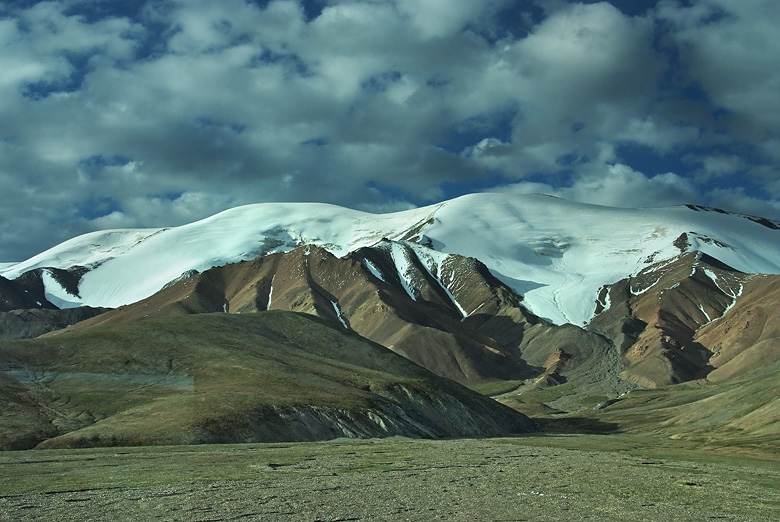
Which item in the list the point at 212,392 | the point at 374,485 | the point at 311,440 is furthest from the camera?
the point at 212,392

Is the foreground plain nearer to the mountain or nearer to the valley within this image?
the valley

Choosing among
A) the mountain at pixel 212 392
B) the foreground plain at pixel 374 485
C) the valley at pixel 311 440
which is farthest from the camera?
the mountain at pixel 212 392

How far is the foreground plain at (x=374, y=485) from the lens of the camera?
121 ft

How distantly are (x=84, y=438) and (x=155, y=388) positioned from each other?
27.1 meters

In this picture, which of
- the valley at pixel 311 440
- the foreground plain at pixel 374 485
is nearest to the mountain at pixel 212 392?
the valley at pixel 311 440

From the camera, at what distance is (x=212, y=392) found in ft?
337

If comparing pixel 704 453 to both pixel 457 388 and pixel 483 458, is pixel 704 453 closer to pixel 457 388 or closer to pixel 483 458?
pixel 483 458

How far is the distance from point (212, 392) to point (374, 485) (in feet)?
196

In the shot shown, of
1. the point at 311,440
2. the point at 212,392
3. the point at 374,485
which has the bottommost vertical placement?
the point at 311,440

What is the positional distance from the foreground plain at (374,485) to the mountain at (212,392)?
1350 cm

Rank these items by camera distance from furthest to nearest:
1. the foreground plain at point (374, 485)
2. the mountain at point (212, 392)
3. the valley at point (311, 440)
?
the mountain at point (212, 392), the valley at point (311, 440), the foreground plain at point (374, 485)

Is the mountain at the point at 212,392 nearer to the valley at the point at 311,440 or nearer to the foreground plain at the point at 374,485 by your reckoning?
the valley at the point at 311,440

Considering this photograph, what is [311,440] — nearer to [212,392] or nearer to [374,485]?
[212,392]

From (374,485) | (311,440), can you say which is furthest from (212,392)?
(374,485)
